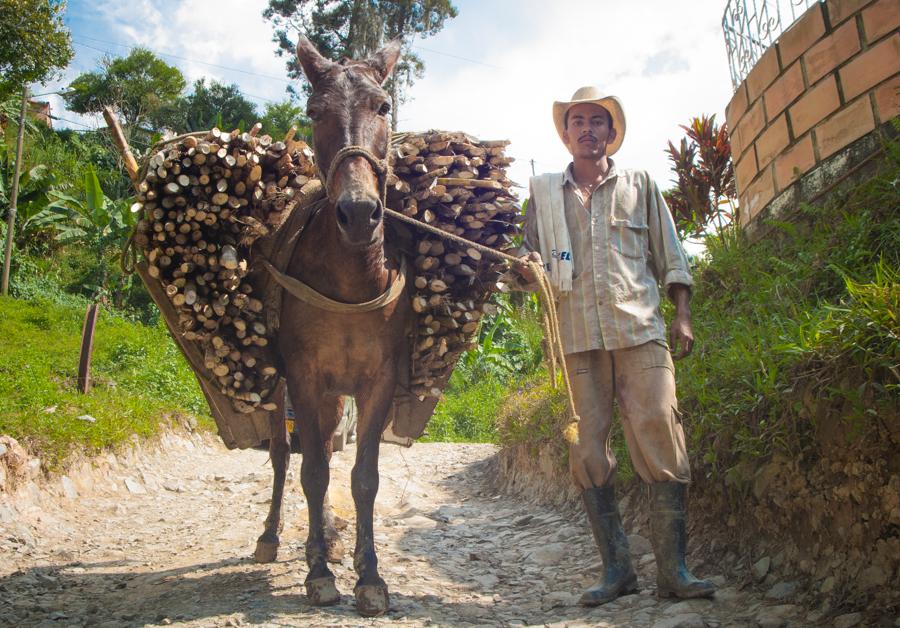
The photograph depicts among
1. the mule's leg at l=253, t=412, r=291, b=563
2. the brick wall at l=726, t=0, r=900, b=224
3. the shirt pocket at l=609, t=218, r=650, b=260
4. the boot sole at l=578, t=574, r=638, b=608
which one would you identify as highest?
the brick wall at l=726, t=0, r=900, b=224

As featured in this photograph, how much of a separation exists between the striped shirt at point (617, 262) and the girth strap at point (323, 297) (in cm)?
76

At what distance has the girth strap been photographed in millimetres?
3453

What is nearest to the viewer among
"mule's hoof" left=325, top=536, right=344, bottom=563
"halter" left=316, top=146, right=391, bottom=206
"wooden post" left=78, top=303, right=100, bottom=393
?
"halter" left=316, top=146, right=391, bottom=206

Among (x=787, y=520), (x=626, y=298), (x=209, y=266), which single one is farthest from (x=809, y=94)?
(x=209, y=266)

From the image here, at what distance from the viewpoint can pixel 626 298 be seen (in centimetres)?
345

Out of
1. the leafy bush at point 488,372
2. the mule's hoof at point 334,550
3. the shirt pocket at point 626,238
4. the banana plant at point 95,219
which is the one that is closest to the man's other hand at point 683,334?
the shirt pocket at point 626,238

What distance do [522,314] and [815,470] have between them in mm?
10102

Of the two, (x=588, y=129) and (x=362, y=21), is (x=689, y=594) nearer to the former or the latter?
(x=588, y=129)

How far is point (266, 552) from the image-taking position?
4441 mm

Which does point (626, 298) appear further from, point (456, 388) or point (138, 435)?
point (456, 388)

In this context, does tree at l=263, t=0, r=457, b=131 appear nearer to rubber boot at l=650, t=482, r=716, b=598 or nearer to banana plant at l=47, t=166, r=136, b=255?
banana plant at l=47, t=166, r=136, b=255

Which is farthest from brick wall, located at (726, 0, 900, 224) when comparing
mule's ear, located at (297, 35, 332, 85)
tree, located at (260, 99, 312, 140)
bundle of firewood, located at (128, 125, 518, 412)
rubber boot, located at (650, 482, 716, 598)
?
tree, located at (260, 99, 312, 140)

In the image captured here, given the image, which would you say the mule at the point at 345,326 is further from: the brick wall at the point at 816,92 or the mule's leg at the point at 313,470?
the brick wall at the point at 816,92

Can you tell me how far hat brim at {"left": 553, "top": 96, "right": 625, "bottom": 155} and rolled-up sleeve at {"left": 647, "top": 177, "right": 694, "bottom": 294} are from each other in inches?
12.2
